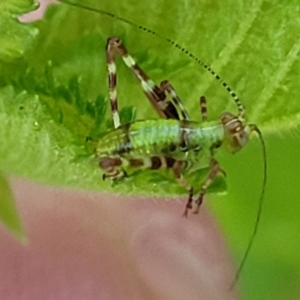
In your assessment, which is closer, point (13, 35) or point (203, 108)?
point (13, 35)

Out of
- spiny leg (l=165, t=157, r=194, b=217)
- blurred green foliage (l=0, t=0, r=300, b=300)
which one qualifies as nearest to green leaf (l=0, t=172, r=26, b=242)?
blurred green foliage (l=0, t=0, r=300, b=300)

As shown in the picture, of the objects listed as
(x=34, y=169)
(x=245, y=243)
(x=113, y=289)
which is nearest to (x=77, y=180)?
(x=34, y=169)

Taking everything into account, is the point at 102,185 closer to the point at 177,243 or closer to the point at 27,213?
the point at 27,213

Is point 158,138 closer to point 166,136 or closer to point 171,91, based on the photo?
point 166,136

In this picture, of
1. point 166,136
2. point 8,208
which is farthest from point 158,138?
point 8,208

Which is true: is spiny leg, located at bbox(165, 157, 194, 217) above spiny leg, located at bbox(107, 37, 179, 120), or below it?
below

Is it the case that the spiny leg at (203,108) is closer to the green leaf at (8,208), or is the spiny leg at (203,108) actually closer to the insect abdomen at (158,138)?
the insect abdomen at (158,138)

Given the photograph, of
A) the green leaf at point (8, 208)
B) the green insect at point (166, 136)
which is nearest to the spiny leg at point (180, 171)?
the green insect at point (166, 136)

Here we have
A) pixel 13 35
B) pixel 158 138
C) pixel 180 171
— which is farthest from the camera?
pixel 158 138

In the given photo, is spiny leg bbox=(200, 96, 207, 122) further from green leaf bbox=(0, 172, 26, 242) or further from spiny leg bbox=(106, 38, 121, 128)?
green leaf bbox=(0, 172, 26, 242)
